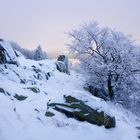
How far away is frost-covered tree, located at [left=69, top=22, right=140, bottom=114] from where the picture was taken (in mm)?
27031

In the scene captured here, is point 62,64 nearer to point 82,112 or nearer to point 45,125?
point 82,112

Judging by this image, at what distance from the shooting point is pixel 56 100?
14.9 m

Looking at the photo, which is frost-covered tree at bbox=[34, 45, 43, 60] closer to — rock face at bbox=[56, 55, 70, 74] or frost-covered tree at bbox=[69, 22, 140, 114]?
rock face at bbox=[56, 55, 70, 74]

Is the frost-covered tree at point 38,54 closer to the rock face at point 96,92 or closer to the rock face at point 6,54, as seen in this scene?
the rock face at point 96,92

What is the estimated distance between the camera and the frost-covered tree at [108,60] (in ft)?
88.7

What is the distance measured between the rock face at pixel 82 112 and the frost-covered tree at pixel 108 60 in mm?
12869

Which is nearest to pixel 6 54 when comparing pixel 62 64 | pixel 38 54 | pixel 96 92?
pixel 96 92

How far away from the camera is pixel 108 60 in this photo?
91.7 feet

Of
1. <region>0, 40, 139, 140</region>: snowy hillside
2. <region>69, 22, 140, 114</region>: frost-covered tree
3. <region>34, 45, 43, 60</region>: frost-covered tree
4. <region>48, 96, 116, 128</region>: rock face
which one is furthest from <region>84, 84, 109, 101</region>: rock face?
<region>34, 45, 43, 60</region>: frost-covered tree

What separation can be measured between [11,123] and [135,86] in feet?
57.4

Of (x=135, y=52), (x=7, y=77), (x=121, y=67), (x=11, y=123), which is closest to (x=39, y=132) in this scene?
(x=11, y=123)

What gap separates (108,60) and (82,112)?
1494 cm

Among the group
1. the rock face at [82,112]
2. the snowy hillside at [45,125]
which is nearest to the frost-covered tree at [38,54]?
the snowy hillside at [45,125]

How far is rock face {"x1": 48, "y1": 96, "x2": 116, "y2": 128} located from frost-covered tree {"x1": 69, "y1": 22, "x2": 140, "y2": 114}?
12.9 meters
